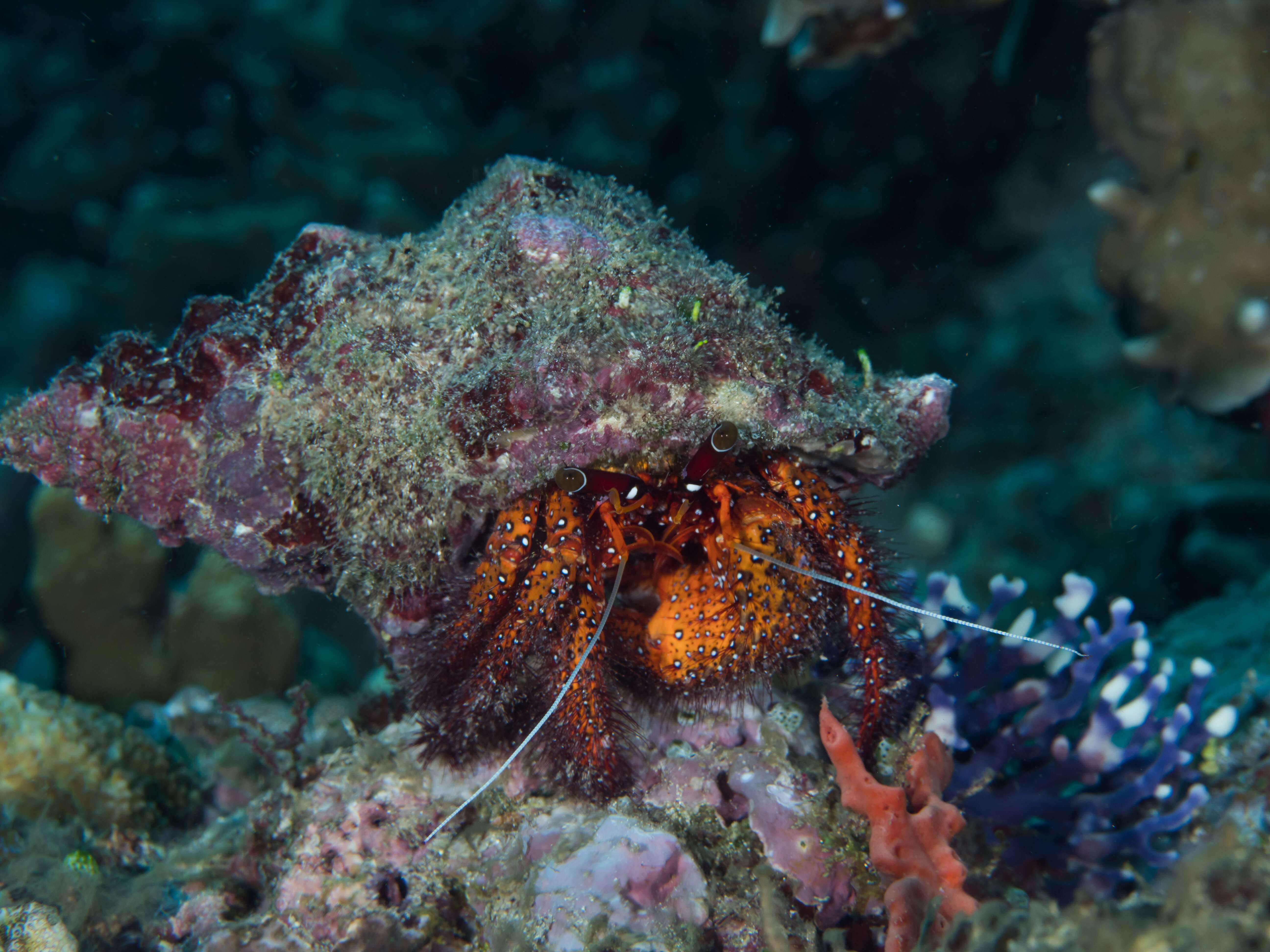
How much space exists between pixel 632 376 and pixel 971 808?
1.92 m

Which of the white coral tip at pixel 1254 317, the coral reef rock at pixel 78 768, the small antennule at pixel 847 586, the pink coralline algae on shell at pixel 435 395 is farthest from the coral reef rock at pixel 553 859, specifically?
the white coral tip at pixel 1254 317

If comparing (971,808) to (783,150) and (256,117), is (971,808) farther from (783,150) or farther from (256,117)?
(256,117)

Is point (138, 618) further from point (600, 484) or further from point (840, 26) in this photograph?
point (840, 26)

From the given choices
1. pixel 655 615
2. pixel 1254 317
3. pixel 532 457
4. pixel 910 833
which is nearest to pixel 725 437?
pixel 532 457

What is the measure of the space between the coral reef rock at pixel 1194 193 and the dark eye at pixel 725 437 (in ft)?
11.9

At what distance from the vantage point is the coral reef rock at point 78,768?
3250mm

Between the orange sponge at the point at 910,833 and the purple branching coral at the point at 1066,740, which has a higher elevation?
the orange sponge at the point at 910,833

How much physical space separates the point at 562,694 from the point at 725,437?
877 millimetres

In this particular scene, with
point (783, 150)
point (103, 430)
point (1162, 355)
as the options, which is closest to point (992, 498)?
point (1162, 355)

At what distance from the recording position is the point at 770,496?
2189 mm

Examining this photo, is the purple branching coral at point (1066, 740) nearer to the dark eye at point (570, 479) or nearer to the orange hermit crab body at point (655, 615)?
the orange hermit crab body at point (655, 615)

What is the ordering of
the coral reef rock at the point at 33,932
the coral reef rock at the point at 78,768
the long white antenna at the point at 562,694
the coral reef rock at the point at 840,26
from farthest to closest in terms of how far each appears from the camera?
the coral reef rock at the point at 840,26, the coral reef rock at the point at 78,768, the coral reef rock at the point at 33,932, the long white antenna at the point at 562,694

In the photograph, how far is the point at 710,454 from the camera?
196cm

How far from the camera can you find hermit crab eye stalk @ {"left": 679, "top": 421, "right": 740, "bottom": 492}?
184 centimetres
